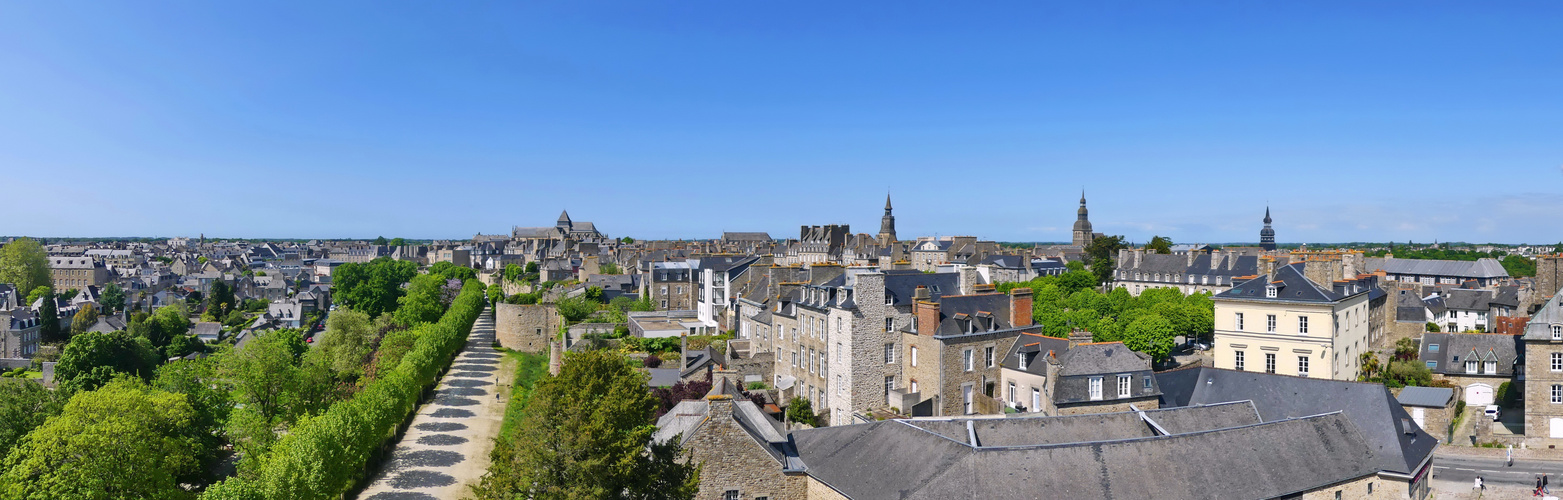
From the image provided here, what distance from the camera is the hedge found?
2334 centimetres

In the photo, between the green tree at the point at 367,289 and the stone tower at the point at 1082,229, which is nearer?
the green tree at the point at 367,289

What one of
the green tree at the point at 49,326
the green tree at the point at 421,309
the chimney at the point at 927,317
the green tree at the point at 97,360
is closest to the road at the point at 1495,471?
the chimney at the point at 927,317

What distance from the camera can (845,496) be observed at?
64.3 feet

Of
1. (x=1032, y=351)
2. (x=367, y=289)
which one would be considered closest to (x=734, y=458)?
(x=1032, y=351)

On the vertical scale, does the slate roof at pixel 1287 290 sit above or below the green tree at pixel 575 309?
above

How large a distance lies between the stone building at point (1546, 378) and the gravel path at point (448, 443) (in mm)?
38780

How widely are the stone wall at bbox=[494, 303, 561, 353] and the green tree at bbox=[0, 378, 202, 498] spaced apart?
31210 mm

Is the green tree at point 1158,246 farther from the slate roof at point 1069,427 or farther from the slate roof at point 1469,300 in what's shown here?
Answer: the slate roof at point 1069,427

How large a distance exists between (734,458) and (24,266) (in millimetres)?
120553

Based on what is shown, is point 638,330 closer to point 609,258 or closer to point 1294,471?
point 1294,471

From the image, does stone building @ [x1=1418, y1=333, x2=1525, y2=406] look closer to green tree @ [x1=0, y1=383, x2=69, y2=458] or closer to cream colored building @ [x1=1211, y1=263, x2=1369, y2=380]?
cream colored building @ [x1=1211, y1=263, x2=1369, y2=380]

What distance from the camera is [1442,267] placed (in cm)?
9894

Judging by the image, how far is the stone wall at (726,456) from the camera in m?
19.6

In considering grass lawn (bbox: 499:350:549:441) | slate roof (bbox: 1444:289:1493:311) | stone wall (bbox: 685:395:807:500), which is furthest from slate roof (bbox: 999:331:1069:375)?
slate roof (bbox: 1444:289:1493:311)
